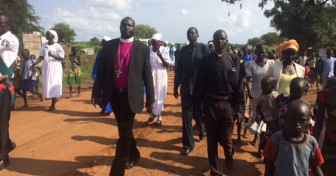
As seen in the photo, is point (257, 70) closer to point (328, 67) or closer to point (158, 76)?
point (158, 76)

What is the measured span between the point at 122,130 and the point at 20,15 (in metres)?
26.6

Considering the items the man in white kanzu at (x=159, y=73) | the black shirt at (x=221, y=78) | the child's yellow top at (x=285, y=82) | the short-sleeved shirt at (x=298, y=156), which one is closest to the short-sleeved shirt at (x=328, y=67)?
the man in white kanzu at (x=159, y=73)

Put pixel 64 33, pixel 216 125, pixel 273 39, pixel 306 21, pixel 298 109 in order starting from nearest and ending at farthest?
pixel 298 109
pixel 216 125
pixel 306 21
pixel 273 39
pixel 64 33

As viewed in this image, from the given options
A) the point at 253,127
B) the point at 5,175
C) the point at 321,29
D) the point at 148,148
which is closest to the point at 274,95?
the point at 253,127

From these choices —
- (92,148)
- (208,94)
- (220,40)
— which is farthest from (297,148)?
(92,148)

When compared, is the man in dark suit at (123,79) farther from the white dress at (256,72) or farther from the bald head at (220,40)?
the white dress at (256,72)

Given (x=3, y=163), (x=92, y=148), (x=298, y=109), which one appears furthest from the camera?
(x=92, y=148)

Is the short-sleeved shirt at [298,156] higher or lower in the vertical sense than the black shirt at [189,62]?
A: lower

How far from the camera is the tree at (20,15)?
23.9 meters

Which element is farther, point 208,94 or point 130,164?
point 130,164

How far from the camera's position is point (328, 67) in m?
9.70

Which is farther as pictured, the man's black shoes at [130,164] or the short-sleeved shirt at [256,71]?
the short-sleeved shirt at [256,71]

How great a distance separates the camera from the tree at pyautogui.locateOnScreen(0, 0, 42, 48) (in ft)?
78.5

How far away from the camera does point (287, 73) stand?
4.03 meters
